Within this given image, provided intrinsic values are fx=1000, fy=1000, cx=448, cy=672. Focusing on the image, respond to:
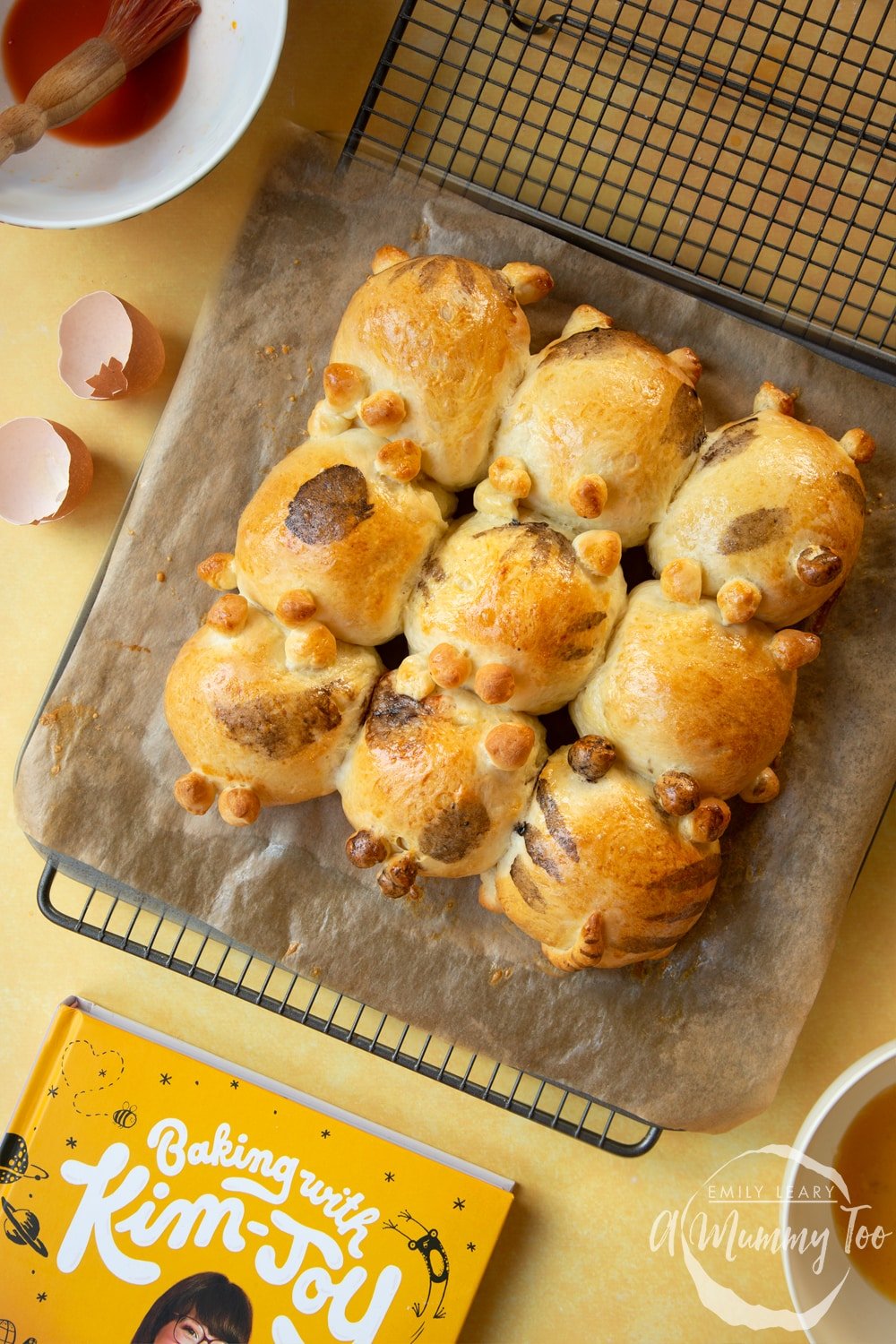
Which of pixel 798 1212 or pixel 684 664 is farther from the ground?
pixel 684 664

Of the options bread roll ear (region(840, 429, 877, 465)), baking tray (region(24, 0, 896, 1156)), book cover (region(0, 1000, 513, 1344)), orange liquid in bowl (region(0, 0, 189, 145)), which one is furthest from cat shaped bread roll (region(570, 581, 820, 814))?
orange liquid in bowl (region(0, 0, 189, 145))

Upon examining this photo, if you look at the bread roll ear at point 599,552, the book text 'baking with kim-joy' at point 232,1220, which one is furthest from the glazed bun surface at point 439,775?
the book text 'baking with kim-joy' at point 232,1220

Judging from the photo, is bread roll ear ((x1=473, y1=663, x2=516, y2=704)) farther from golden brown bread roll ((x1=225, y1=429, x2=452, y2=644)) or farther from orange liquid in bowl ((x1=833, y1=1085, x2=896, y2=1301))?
orange liquid in bowl ((x1=833, y1=1085, x2=896, y2=1301))

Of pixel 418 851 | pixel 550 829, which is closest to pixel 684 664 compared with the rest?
pixel 550 829

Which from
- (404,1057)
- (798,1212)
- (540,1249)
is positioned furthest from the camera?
(540,1249)

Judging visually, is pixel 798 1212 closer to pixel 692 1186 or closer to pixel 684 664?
pixel 692 1186

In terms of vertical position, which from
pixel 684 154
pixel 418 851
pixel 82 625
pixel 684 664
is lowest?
pixel 418 851
